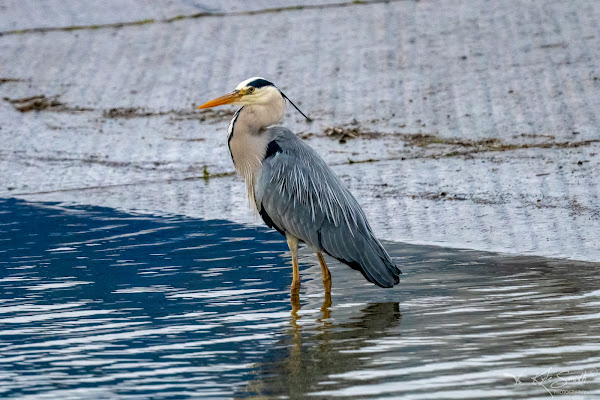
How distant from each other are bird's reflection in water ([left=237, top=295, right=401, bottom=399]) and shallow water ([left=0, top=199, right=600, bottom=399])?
12mm

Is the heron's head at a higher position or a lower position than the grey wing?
higher

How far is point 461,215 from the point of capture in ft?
28.9

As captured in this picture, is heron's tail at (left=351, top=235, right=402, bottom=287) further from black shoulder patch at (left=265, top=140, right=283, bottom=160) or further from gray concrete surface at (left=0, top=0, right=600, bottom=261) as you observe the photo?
gray concrete surface at (left=0, top=0, right=600, bottom=261)

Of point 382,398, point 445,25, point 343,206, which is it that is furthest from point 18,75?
point 382,398

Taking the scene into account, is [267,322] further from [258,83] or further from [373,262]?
[258,83]

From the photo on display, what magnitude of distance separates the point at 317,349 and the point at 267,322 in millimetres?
704

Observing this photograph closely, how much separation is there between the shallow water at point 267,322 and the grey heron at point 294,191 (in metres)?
0.29

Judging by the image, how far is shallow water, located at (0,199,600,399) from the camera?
4965 mm

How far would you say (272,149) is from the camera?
7082 mm

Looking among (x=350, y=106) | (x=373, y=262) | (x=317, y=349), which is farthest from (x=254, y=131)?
(x=350, y=106)

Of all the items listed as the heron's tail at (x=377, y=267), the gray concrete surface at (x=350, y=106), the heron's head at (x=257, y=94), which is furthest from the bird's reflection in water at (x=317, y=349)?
the gray concrete surface at (x=350, y=106)

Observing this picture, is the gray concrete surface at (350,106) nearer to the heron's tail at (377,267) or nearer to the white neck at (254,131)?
the heron's tail at (377,267)

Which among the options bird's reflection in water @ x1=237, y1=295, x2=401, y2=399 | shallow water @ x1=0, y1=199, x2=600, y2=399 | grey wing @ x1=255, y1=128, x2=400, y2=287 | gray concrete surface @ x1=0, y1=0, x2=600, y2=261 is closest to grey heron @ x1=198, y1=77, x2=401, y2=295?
grey wing @ x1=255, y1=128, x2=400, y2=287

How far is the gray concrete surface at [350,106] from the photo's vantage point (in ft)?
30.5
